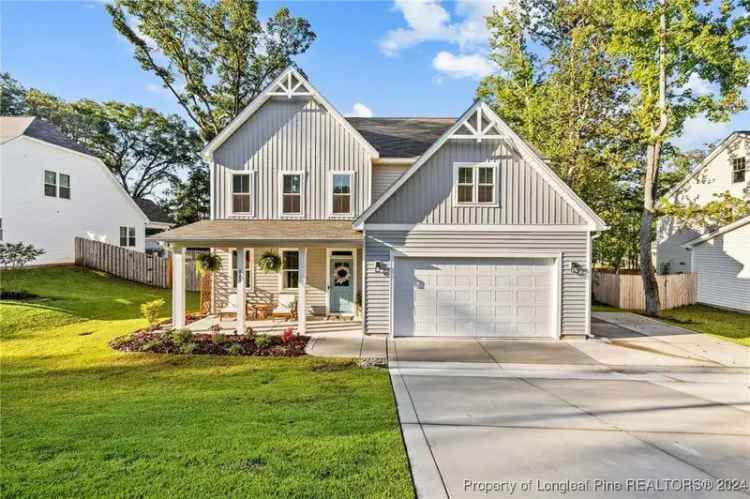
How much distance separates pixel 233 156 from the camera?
1362cm

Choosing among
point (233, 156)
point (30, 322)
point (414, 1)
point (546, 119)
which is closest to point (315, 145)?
point (233, 156)

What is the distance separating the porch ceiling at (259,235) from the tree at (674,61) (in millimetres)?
13306

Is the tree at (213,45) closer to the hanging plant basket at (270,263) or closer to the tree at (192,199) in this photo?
the tree at (192,199)

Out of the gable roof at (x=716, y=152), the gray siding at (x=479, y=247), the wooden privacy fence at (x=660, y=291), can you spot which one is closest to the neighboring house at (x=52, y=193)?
the gray siding at (x=479, y=247)

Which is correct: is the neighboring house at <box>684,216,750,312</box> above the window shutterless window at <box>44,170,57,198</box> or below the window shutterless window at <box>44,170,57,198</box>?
below

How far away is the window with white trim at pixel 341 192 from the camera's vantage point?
1370cm

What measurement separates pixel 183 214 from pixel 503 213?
28914mm

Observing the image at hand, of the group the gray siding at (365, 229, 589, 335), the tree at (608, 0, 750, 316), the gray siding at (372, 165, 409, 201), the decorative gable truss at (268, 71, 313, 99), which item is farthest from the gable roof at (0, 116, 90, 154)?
the tree at (608, 0, 750, 316)

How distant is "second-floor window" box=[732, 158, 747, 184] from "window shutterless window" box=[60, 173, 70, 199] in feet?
119

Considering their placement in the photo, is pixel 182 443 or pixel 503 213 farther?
pixel 503 213

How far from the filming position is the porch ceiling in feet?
35.0

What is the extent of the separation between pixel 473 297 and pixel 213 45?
22.9 meters

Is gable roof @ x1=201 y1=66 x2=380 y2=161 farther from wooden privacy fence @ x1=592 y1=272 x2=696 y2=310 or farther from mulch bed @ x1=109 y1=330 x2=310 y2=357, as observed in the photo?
wooden privacy fence @ x1=592 y1=272 x2=696 y2=310

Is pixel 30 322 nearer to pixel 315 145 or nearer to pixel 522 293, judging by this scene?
pixel 315 145
